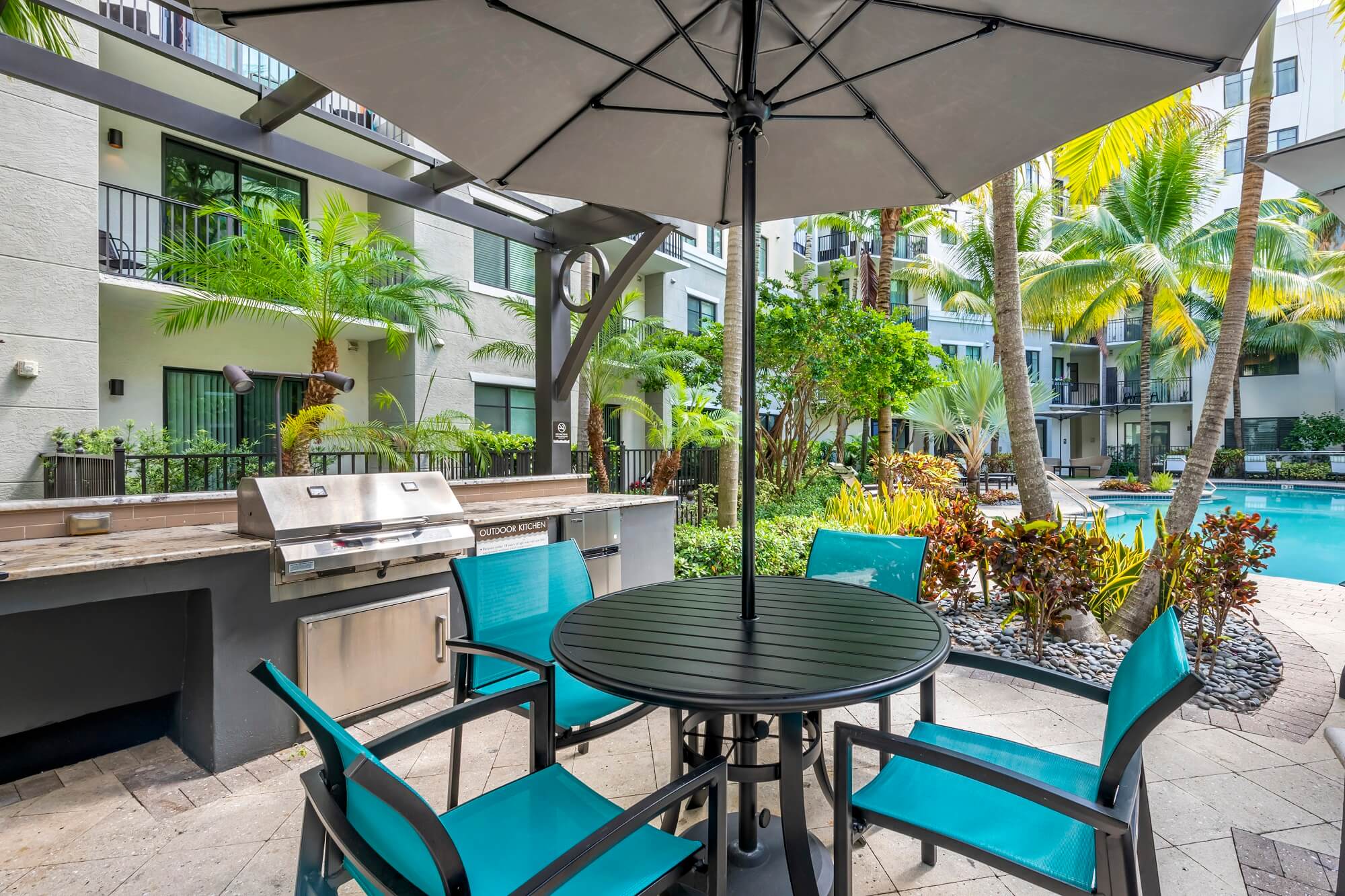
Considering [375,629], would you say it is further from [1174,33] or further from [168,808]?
[1174,33]

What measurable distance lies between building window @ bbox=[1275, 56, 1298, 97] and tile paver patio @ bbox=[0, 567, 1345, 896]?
2554cm

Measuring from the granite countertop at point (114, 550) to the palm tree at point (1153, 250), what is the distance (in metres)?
16.5

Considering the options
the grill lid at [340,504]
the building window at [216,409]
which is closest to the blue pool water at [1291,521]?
the grill lid at [340,504]

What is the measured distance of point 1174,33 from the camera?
186 centimetres

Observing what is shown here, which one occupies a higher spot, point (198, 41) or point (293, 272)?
point (198, 41)

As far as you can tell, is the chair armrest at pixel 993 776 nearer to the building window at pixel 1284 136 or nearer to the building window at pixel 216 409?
the building window at pixel 216 409

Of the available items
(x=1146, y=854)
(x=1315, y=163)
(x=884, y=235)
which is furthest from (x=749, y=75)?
(x=884, y=235)

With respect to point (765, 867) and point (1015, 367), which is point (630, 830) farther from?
point (1015, 367)

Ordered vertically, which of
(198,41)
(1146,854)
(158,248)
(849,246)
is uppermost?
(849,246)

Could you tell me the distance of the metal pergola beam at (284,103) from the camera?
336 centimetres

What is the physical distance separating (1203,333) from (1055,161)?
1836 cm

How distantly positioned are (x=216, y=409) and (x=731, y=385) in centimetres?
677

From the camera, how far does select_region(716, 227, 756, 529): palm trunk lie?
6883mm

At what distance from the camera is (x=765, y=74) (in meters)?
2.43
